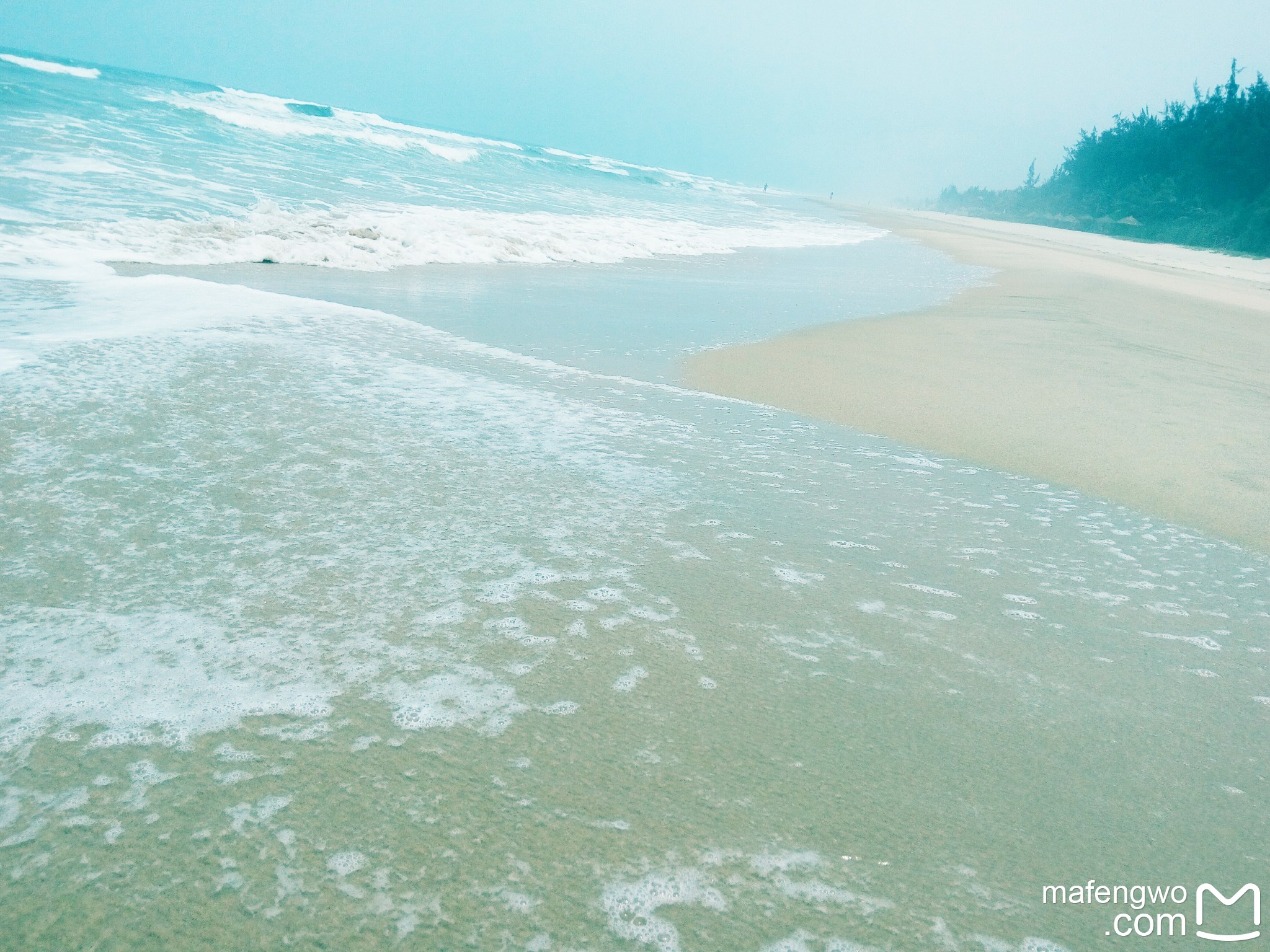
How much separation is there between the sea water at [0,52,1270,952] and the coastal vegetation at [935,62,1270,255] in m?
33.9

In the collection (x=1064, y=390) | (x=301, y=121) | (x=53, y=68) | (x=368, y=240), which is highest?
(x=53, y=68)

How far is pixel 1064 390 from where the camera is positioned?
202 inches

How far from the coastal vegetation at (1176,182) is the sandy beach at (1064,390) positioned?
2824 cm

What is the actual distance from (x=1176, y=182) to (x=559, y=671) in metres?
51.9

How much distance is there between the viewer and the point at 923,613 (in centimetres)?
234

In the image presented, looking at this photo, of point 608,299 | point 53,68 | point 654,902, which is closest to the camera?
point 654,902

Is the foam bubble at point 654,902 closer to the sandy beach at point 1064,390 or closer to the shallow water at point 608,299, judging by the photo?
the sandy beach at point 1064,390

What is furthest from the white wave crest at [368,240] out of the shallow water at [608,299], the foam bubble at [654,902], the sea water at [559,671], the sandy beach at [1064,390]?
the foam bubble at [654,902]

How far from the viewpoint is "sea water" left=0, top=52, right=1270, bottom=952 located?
4.40 ft

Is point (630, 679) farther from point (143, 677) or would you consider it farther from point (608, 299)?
point (608, 299)

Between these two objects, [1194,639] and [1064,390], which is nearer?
[1194,639]

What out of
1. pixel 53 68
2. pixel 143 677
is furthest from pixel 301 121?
pixel 143 677

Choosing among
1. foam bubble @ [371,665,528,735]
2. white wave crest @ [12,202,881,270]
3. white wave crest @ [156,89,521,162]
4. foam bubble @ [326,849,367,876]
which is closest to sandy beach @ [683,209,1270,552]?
foam bubble @ [371,665,528,735]

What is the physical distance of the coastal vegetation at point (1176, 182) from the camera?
34.4 metres
